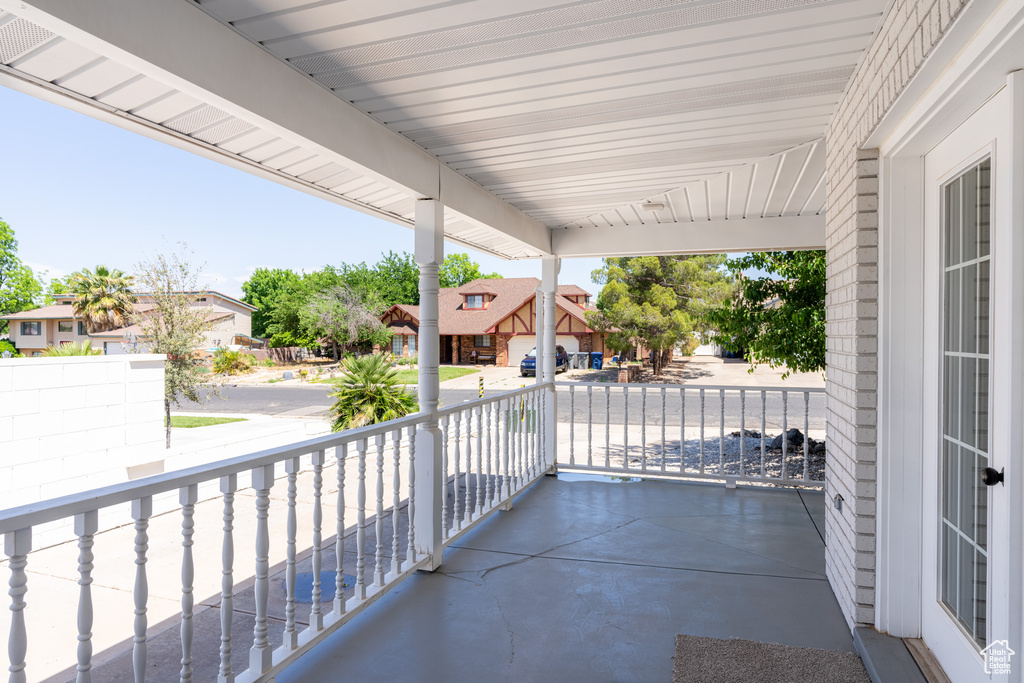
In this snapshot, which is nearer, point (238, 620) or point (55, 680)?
point (55, 680)

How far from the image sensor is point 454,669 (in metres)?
2.25

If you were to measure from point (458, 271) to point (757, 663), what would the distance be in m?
44.6

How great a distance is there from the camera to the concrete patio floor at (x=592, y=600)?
90.7 inches

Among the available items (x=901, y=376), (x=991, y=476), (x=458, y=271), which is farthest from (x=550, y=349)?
(x=458, y=271)

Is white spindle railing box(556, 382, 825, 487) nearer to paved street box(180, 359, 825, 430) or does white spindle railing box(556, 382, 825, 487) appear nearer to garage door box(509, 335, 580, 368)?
paved street box(180, 359, 825, 430)

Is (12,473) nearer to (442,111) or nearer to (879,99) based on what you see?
(442,111)

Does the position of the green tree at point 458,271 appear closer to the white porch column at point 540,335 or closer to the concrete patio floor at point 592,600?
the white porch column at point 540,335

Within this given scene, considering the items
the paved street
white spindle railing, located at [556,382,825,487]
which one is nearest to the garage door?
the paved street

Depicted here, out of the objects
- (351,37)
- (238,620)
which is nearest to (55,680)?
(238,620)

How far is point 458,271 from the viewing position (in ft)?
151

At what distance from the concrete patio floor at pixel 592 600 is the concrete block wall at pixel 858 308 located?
1.16ft

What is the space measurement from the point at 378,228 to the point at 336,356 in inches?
930

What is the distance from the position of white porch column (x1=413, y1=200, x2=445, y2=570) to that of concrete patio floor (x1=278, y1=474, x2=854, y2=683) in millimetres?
247

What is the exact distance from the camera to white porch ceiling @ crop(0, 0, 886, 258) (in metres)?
1.70
